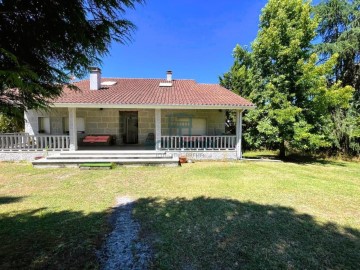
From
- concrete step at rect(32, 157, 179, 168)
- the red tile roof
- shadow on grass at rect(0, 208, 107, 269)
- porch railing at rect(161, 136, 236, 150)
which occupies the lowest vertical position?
shadow on grass at rect(0, 208, 107, 269)

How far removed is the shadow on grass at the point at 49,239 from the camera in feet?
9.26

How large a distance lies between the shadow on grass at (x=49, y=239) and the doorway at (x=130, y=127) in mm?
8939

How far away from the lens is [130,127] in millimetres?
13477

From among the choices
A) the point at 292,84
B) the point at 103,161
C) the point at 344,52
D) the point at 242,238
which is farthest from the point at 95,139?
the point at 344,52

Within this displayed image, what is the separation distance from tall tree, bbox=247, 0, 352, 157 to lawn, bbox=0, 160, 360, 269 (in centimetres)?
379

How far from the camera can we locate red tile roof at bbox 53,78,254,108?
404 inches

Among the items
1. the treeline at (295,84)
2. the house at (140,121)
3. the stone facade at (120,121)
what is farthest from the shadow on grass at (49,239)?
the treeline at (295,84)

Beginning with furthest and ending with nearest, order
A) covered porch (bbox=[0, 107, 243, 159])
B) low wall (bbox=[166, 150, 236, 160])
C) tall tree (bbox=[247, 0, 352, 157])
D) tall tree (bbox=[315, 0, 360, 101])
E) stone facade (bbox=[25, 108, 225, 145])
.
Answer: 1. tall tree (bbox=[315, 0, 360, 101])
2. stone facade (bbox=[25, 108, 225, 145])
3. covered porch (bbox=[0, 107, 243, 159])
4. low wall (bbox=[166, 150, 236, 160])
5. tall tree (bbox=[247, 0, 352, 157])

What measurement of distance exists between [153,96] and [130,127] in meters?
3.02

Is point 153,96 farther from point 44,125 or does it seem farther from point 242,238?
point 242,238

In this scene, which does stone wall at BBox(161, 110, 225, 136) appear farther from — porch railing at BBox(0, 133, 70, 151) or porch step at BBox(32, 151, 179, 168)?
porch railing at BBox(0, 133, 70, 151)

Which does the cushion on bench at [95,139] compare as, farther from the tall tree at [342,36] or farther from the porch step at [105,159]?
the tall tree at [342,36]

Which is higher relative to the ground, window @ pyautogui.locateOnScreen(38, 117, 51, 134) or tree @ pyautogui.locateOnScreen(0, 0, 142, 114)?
tree @ pyautogui.locateOnScreen(0, 0, 142, 114)

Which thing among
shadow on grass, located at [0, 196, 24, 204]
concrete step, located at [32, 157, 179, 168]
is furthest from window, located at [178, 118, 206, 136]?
shadow on grass, located at [0, 196, 24, 204]
